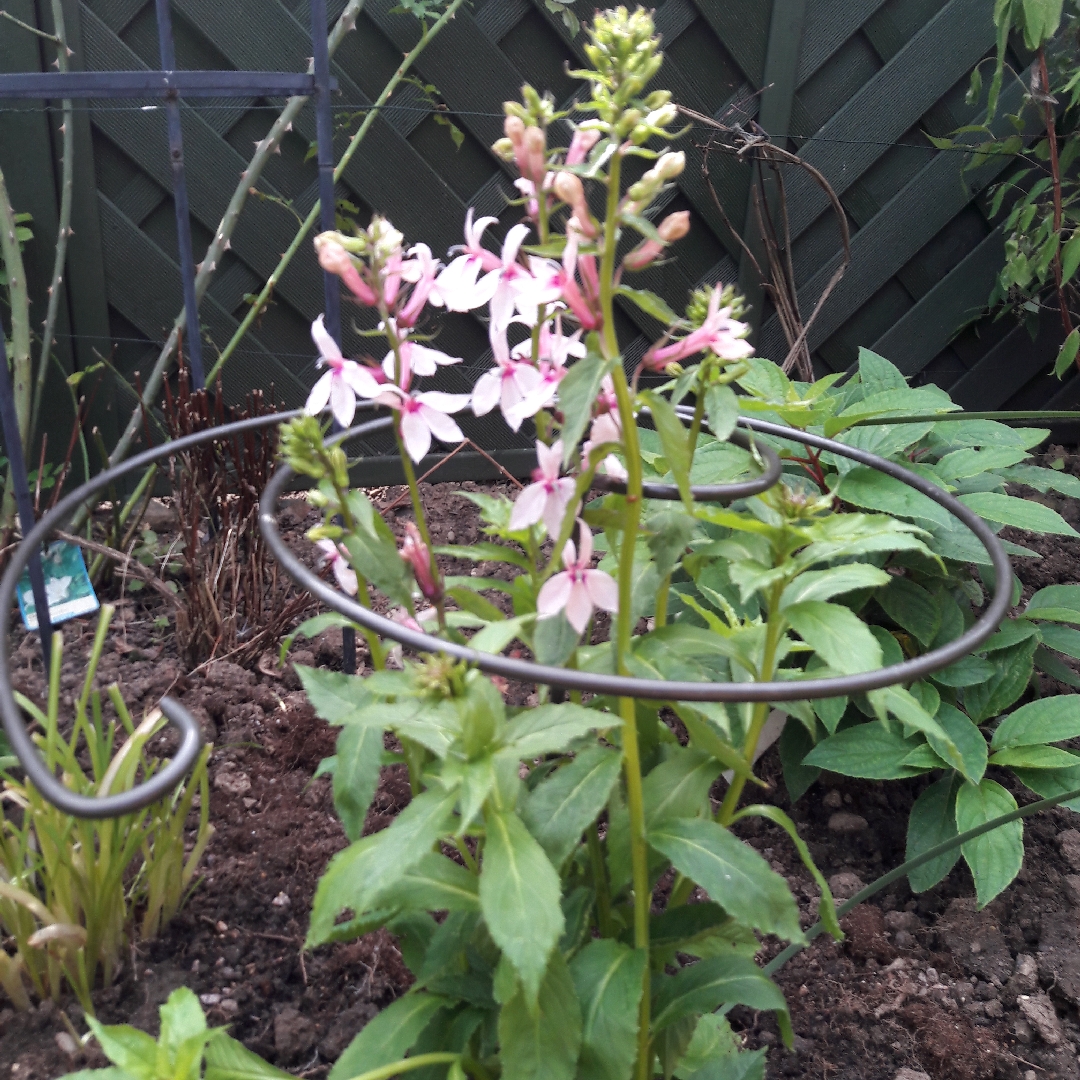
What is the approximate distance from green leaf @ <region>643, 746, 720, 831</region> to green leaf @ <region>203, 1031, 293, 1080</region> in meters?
0.45

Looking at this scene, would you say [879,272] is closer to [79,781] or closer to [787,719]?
[787,719]

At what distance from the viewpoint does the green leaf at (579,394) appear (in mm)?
611

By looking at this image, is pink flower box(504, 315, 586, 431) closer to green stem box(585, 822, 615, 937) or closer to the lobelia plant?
the lobelia plant

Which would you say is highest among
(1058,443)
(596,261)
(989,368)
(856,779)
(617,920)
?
(596,261)

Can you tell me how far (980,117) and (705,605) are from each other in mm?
2139

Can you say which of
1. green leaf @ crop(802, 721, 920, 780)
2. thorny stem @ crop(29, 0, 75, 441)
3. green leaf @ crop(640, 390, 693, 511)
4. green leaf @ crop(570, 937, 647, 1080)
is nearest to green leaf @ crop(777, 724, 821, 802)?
green leaf @ crop(802, 721, 920, 780)

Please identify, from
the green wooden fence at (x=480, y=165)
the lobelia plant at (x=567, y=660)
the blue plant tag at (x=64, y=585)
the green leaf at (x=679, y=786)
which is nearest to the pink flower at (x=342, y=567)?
the lobelia plant at (x=567, y=660)

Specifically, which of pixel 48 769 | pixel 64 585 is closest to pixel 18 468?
pixel 64 585

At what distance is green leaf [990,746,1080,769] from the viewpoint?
4.99 feet

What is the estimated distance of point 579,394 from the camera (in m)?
0.63

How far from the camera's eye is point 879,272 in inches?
118

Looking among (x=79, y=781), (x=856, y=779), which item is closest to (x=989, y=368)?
(x=856, y=779)

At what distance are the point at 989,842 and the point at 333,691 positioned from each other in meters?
1.11

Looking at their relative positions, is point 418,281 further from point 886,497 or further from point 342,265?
point 886,497
